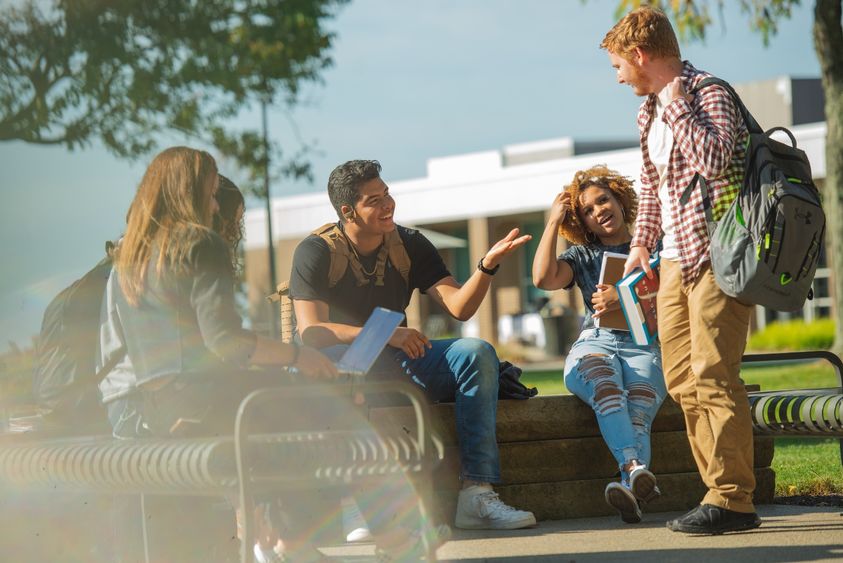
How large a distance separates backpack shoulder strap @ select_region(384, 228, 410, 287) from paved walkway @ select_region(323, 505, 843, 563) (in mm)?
1247

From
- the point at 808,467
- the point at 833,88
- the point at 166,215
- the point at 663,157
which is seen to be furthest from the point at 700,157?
the point at 833,88

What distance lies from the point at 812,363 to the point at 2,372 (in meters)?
16.4

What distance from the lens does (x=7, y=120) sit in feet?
61.4

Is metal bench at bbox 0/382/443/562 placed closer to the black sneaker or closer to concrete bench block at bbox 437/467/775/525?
the black sneaker

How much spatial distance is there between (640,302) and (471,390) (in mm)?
863

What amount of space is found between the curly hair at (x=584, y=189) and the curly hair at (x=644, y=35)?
110cm

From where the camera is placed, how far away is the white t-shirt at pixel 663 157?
5.07 m

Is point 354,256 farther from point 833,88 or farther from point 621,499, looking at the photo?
point 833,88

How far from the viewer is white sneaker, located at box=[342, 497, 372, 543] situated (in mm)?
5355

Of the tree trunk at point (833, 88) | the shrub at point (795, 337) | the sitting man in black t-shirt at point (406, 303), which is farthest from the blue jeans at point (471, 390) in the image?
the shrub at point (795, 337)

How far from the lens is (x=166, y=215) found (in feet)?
13.8

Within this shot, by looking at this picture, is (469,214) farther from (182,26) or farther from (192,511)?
(192,511)

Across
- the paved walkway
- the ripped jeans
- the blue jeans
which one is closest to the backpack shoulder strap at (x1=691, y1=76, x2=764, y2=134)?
the ripped jeans

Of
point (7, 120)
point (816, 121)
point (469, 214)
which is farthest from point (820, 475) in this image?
point (816, 121)
